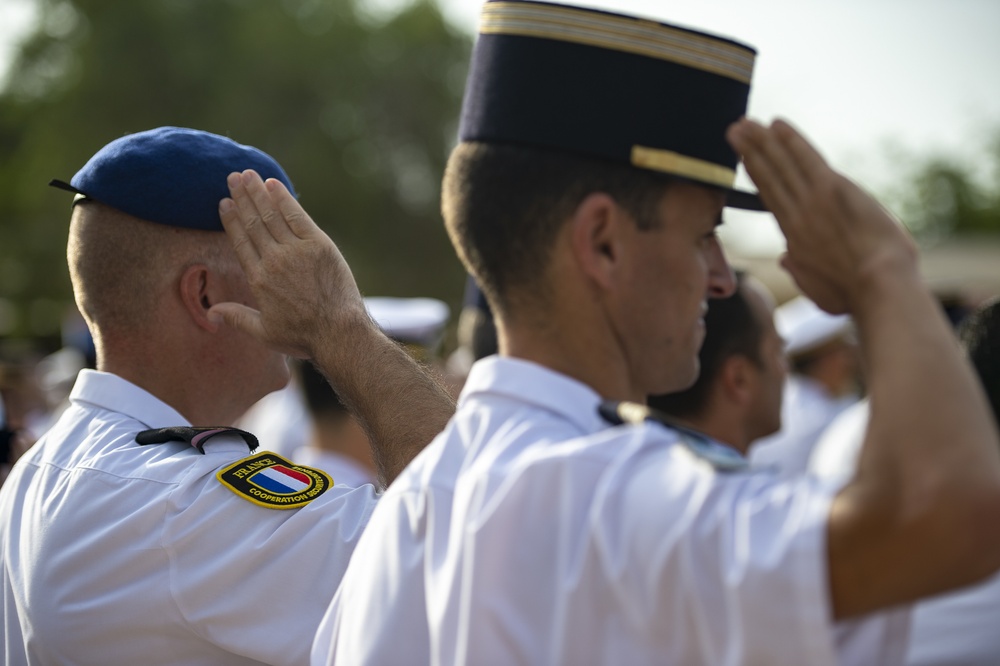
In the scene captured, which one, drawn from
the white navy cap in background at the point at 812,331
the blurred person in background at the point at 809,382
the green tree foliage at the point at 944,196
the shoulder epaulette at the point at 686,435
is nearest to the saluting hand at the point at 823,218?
the shoulder epaulette at the point at 686,435

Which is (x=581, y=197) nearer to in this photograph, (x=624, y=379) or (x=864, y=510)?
(x=624, y=379)

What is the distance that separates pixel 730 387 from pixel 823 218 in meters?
2.57

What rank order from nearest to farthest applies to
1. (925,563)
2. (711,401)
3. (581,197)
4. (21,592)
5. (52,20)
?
(925,563)
(581,197)
(21,592)
(711,401)
(52,20)

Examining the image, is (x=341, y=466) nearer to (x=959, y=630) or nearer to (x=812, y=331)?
(x=959, y=630)

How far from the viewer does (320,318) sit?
106 inches

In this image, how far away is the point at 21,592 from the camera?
2613mm

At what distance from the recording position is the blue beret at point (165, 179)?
289 cm

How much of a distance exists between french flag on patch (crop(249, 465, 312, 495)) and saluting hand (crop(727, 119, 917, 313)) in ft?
4.41

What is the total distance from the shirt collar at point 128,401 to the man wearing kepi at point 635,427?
103cm

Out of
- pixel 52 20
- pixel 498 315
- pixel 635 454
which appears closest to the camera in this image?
pixel 635 454

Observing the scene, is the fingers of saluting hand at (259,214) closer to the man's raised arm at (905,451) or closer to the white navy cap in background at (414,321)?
the man's raised arm at (905,451)

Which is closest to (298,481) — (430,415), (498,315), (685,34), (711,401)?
(430,415)

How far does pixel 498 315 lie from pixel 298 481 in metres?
0.89

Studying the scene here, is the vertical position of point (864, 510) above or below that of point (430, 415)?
above
